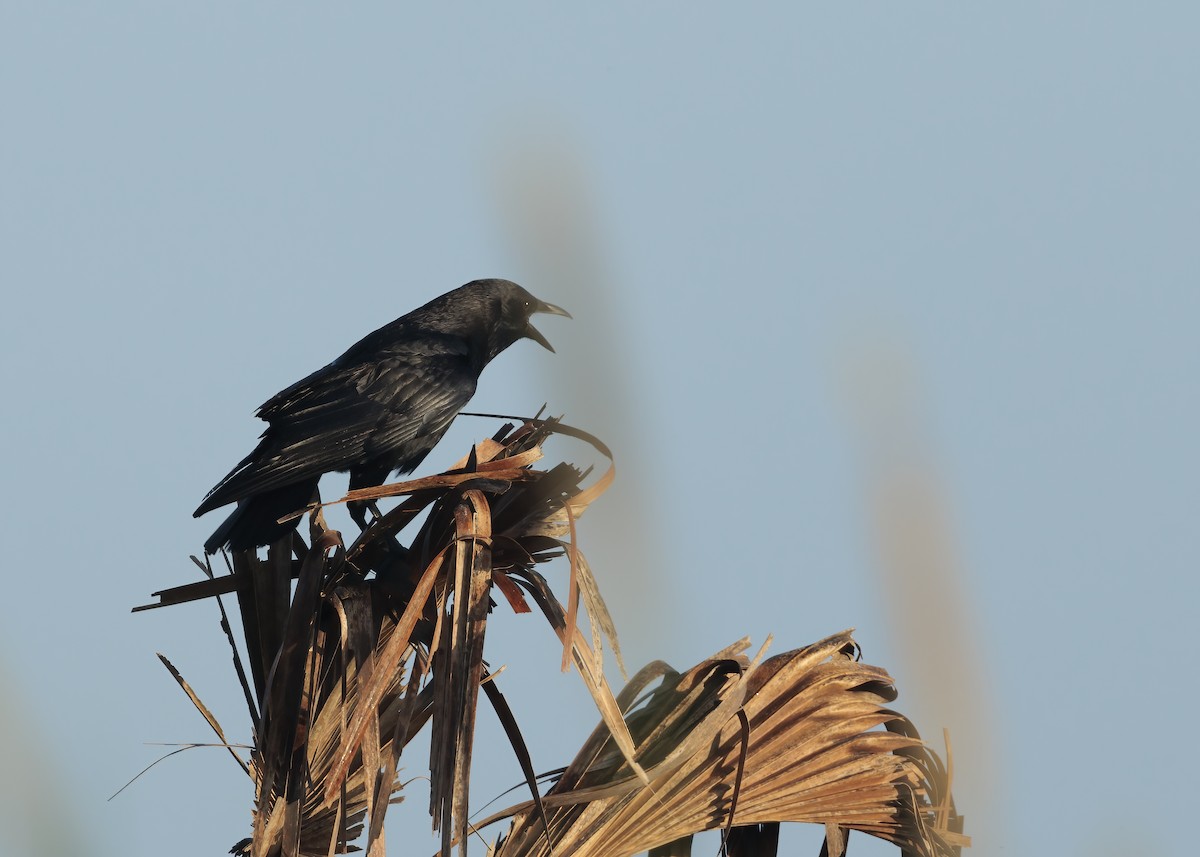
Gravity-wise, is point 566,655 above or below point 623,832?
above

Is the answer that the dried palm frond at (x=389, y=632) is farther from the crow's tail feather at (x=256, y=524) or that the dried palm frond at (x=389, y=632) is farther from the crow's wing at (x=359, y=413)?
the crow's wing at (x=359, y=413)

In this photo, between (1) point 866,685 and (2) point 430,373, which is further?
(2) point 430,373

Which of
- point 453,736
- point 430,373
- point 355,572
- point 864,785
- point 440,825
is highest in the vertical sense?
point 430,373

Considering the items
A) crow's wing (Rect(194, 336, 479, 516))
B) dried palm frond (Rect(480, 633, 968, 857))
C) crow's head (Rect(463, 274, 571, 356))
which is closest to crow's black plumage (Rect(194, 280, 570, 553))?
crow's wing (Rect(194, 336, 479, 516))

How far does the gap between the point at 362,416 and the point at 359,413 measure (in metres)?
0.02

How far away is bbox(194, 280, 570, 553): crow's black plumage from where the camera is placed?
14.0 ft

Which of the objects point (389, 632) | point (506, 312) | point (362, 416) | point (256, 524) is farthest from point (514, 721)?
point (506, 312)

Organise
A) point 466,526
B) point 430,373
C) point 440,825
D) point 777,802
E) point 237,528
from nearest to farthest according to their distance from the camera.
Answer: point 440,825, point 466,526, point 777,802, point 237,528, point 430,373

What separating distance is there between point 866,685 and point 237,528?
6.89ft

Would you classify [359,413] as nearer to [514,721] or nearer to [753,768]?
[514,721]

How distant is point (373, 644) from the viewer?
3.30 meters

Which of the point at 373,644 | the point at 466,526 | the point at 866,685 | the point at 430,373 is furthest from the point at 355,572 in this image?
the point at 430,373

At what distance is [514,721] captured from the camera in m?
3.15

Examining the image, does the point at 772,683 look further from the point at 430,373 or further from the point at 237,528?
the point at 430,373
